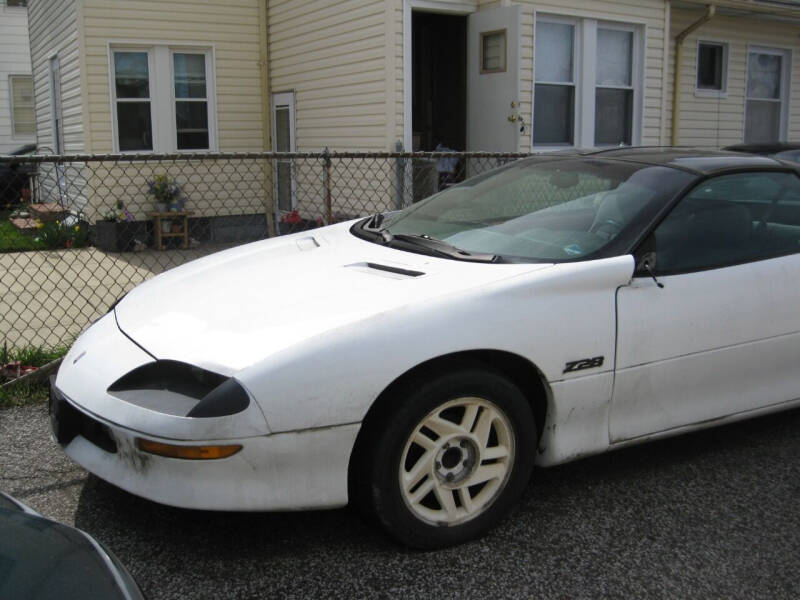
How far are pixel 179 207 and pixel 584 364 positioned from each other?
8965mm

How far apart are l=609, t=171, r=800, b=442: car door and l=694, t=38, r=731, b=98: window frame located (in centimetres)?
976

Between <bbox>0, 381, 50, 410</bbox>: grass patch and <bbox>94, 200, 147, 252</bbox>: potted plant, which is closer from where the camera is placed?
<bbox>0, 381, 50, 410</bbox>: grass patch

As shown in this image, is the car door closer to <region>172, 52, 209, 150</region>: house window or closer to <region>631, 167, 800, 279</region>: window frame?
<region>631, 167, 800, 279</region>: window frame

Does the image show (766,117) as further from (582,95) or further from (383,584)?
(383,584)

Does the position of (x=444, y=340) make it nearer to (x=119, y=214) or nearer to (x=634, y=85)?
(x=119, y=214)

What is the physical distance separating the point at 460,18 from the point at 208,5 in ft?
11.5

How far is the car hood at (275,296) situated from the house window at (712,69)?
35.6 feet

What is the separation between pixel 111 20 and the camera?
1120 centimetres

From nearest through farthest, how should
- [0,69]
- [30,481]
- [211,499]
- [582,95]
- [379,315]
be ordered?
[211,499] < [379,315] < [30,481] < [582,95] < [0,69]

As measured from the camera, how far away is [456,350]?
2.94 meters

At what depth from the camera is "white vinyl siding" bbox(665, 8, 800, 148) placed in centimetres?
1272

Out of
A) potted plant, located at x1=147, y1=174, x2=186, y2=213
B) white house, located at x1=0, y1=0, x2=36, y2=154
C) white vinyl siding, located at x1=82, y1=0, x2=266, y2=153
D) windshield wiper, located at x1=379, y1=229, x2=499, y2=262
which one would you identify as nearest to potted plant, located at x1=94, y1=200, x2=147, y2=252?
potted plant, located at x1=147, y1=174, x2=186, y2=213

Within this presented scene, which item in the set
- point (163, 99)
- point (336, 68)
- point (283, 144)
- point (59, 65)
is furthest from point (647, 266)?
point (59, 65)

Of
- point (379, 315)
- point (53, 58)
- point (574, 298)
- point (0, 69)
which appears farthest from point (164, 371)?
point (0, 69)
